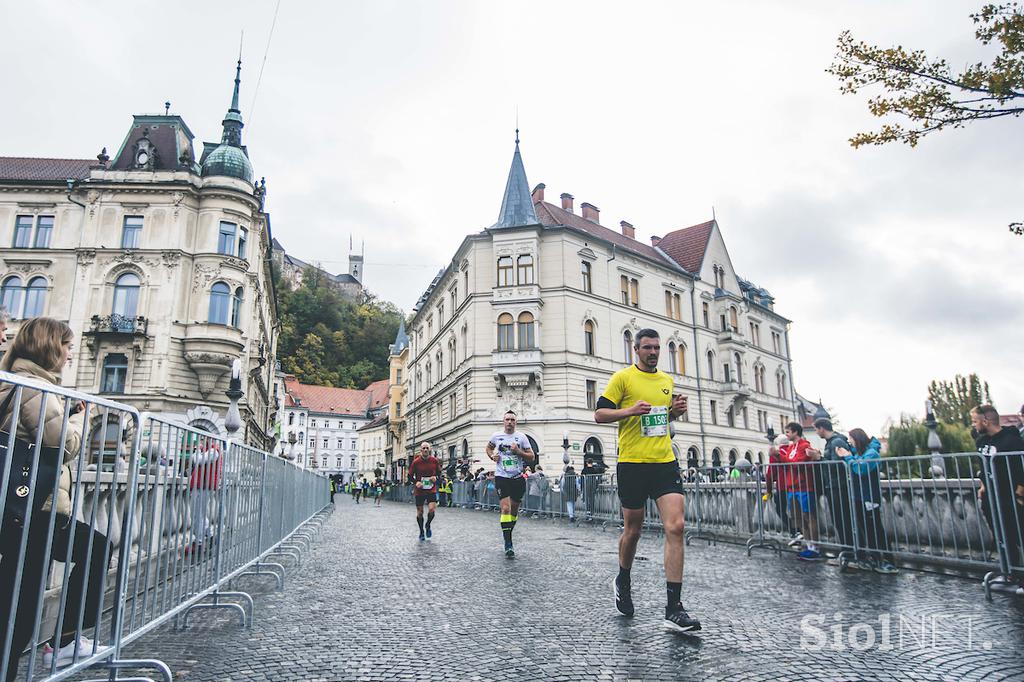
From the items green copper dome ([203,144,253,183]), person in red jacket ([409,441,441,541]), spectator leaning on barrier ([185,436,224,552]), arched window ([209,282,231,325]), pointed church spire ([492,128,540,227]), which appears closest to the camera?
spectator leaning on barrier ([185,436,224,552])

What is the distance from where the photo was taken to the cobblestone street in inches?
150

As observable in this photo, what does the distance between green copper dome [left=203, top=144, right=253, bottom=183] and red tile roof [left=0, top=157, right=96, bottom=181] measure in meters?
7.42

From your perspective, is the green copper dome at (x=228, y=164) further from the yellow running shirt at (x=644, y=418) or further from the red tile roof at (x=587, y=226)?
the yellow running shirt at (x=644, y=418)

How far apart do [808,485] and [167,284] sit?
102ft

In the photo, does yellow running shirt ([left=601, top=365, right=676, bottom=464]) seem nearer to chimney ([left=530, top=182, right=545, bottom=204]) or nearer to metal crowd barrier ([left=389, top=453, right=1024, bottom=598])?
metal crowd barrier ([left=389, top=453, right=1024, bottom=598])

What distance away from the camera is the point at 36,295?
32.4 meters

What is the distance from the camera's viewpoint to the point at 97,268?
105ft

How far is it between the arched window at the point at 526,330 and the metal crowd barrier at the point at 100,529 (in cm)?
3142

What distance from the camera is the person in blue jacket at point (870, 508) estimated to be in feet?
27.0

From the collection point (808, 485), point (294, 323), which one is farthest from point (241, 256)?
point (294, 323)

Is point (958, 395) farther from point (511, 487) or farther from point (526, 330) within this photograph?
point (511, 487)

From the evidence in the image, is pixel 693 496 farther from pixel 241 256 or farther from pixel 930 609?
pixel 241 256

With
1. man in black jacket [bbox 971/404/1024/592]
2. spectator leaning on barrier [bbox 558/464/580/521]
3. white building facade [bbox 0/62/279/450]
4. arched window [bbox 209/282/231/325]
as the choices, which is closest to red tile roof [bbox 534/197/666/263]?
white building facade [bbox 0/62/279/450]

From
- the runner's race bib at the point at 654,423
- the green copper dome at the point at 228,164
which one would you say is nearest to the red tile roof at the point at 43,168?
the green copper dome at the point at 228,164
